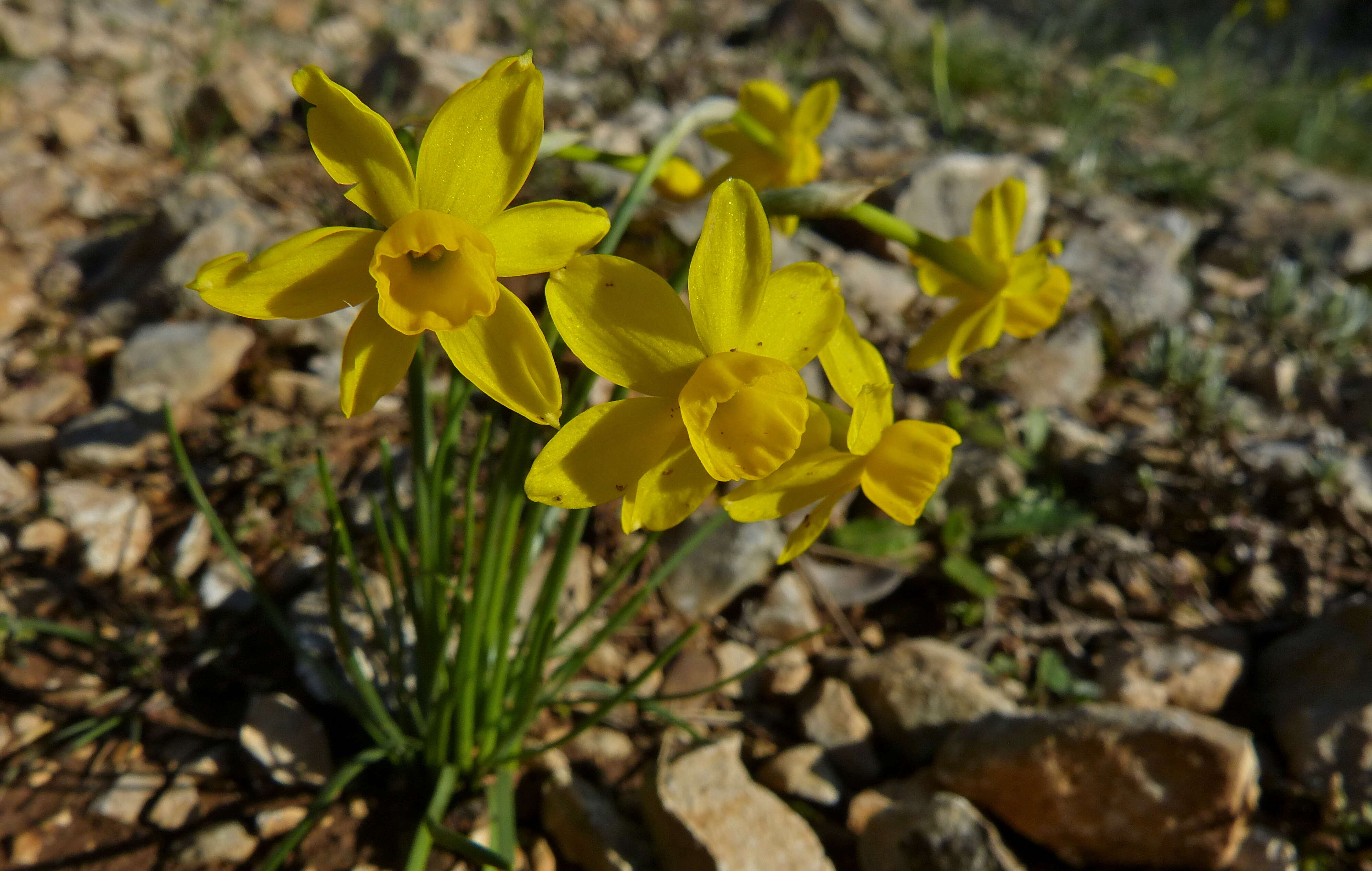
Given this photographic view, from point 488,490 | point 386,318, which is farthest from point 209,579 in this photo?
point 386,318

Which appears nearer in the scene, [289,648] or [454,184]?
[454,184]

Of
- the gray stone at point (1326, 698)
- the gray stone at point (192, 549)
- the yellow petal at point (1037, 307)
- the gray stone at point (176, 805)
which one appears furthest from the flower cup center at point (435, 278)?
the gray stone at point (1326, 698)

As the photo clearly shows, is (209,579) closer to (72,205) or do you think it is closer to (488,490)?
(488,490)

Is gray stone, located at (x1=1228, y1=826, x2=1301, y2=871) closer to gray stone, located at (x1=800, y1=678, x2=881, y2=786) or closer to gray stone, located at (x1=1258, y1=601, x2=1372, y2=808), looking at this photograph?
gray stone, located at (x1=1258, y1=601, x2=1372, y2=808)

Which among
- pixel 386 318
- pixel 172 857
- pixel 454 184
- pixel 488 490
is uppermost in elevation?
pixel 454 184

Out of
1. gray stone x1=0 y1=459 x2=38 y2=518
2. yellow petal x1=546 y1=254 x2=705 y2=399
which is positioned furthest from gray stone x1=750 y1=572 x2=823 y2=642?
gray stone x1=0 y1=459 x2=38 y2=518
